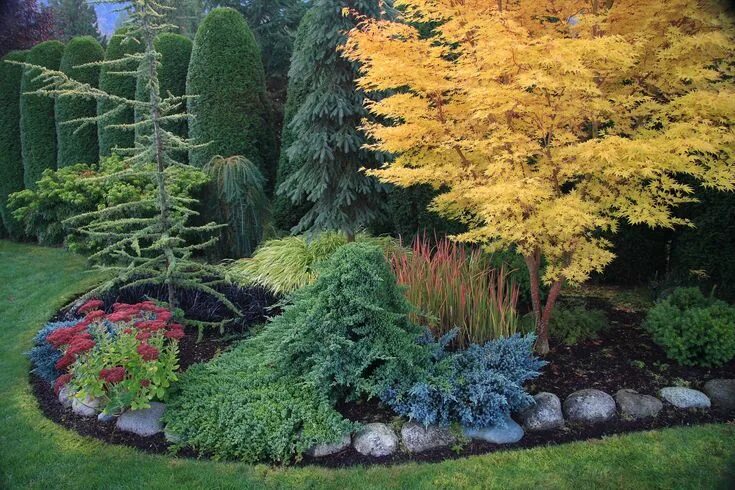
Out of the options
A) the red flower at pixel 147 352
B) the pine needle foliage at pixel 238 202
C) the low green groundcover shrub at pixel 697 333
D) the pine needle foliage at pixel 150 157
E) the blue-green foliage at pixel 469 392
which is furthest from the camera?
the pine needle foliage at pixel 238 202

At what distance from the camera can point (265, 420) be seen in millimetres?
3605

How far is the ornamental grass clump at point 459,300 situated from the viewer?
473cm

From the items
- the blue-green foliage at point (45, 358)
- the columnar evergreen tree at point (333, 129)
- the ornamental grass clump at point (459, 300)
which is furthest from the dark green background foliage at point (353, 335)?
the columnar evergreen tree at point (333, 129)

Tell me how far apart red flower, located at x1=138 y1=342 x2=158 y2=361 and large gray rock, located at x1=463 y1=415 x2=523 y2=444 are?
2.32 metres

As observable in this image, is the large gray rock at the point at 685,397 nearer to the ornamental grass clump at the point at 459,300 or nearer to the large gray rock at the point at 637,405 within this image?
the large gray rock at the point at 637,405

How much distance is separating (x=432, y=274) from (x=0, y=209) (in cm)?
1089

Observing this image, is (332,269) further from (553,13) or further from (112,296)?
(112,296)

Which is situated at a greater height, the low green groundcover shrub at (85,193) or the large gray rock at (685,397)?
the low green groundcover shrub at (85,193)

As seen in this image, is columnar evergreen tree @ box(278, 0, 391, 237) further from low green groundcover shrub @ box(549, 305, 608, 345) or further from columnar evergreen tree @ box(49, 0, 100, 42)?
columnar evergreen tree @ box(49, 0, 100, 42)

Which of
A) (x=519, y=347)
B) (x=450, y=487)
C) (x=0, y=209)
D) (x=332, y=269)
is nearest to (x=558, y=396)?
(x=519, y=347)

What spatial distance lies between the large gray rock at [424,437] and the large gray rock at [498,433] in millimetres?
143

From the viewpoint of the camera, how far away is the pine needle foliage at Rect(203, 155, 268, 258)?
7.21m

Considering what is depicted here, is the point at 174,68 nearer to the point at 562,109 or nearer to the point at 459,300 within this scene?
the point at 459,300

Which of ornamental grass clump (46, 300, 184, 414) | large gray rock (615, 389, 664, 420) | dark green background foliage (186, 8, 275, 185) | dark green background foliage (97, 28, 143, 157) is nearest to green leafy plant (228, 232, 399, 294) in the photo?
ornamental grass clump (46, 300, 184, 414)
